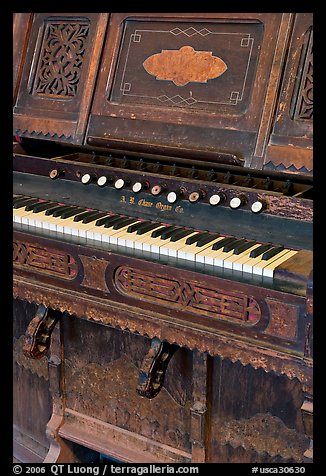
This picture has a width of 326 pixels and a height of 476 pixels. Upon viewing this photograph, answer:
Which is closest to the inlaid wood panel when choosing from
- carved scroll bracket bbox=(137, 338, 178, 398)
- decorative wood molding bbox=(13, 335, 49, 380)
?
carved scroll bracket bbox=(137, 338, 178, 398)

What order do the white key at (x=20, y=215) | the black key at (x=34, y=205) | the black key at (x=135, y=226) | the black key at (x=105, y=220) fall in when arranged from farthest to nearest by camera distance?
the black key at (x=34, y=205) < the white key at (x=20, y=215) < the black key at (x=105, y=220) < the black key at (x=135, y=226)

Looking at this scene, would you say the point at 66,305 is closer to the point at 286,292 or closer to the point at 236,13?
the point at 286,292

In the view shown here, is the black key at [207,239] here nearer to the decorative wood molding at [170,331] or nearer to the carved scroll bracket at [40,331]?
the decorative wood molding at [170,331]

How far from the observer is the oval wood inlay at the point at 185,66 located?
2799 millimetres

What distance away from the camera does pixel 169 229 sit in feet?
8.82

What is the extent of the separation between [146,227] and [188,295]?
1.44ft

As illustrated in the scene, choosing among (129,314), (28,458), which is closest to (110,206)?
(129,314)

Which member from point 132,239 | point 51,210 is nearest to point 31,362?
point 51,210

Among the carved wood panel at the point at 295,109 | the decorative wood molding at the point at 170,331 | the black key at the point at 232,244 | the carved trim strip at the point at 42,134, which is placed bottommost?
the decorative wood molding at the point at 170,331

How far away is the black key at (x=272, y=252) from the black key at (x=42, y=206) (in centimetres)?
114

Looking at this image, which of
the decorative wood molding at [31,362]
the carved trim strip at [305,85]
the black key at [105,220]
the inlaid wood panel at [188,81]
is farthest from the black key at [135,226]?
the decorative wood molding at [31,362]

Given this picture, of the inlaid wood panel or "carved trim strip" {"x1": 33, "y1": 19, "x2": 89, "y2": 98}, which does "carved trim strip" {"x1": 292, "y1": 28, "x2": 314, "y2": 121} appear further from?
"carved trim strip" {"x1": 33, "y1": 19, "x2": 89, "y2": 98}

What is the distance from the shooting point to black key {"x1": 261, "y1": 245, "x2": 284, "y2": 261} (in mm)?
2349

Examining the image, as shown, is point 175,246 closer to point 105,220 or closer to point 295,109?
point 105,220
